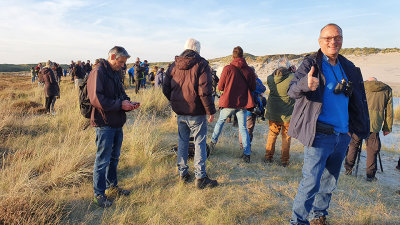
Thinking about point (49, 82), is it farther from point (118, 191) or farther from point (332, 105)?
point (332, 105)

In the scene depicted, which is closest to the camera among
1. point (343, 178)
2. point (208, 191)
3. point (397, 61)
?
point (208, 191)

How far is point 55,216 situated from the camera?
2.65 meters

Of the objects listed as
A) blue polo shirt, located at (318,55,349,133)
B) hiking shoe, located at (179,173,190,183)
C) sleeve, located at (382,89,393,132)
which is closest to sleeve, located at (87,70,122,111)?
hiking shoe, located at (179,173,190,183)

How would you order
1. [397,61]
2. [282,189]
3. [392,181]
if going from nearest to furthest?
[282,189]
[392,181]
[397,61]

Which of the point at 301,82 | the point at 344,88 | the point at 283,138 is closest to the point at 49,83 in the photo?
the point at 283,138

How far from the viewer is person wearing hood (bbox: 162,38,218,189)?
3.27 meters

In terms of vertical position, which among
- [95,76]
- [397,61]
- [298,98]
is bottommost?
[298,98]

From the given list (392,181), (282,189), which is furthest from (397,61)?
(282,189)

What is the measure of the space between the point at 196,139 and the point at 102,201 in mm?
1406

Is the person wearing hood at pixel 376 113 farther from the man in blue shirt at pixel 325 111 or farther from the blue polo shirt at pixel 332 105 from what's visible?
the blue polo shirt at pixel 332 105

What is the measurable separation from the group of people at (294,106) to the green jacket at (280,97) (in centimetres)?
2

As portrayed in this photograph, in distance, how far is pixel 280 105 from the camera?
457 cm

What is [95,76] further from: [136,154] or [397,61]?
[397,61]

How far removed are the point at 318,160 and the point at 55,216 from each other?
2.73 m
